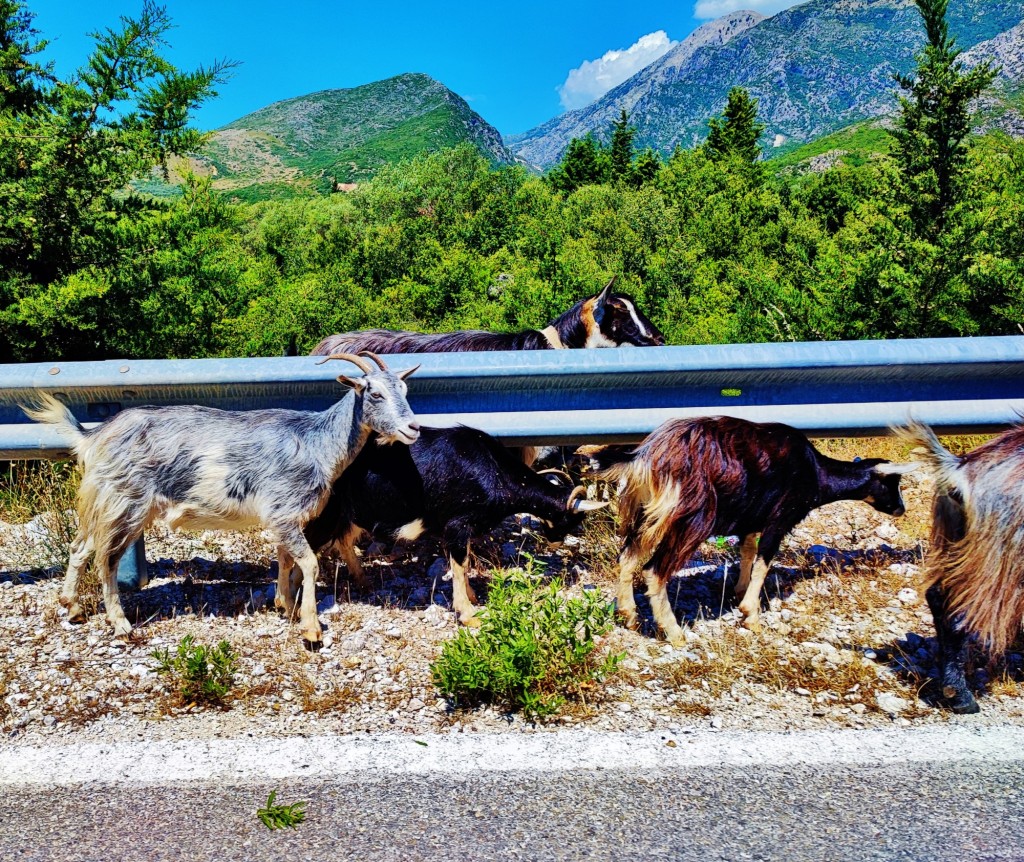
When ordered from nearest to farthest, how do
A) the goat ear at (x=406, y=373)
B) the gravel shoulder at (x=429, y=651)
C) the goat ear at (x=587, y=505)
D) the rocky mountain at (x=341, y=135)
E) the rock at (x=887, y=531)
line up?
the gravel shoulder at (x=429, y=651) < the goat ear at (x=406, y=373) < the goat ear at (x=587, y=505) < the rock at (x=887, y=531) < the rocky mountain at (x=341, y=135)

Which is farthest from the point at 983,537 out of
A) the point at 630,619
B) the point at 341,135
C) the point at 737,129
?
the point at 341,135

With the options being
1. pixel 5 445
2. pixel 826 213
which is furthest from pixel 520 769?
pixel 826 213

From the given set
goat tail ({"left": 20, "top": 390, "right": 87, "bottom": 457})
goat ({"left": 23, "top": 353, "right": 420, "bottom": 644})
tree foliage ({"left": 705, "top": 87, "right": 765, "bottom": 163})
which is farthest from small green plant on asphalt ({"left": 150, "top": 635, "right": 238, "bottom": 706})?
tree foliage ({"left": 705, "top": 87, "right": 765, "bottom": 163})

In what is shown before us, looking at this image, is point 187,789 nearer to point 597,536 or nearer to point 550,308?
point 597,536

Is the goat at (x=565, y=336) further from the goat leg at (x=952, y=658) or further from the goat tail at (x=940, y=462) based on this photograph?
the goat leg at (x=952, y=658)

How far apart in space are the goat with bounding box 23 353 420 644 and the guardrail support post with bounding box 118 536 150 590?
250 mm

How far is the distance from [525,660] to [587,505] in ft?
4.77

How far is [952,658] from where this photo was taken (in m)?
3.30

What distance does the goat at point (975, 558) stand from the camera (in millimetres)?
3273

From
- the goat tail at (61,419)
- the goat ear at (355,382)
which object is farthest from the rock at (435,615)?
the goat tail at (61,419)

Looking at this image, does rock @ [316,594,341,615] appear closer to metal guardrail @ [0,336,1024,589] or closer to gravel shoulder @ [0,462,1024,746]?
gravel shoulder @ [0,462,1024,746]

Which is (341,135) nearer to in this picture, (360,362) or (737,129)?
(737,129)

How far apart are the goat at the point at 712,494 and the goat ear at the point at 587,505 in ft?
0.82

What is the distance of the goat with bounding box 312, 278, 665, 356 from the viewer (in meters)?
6.42
